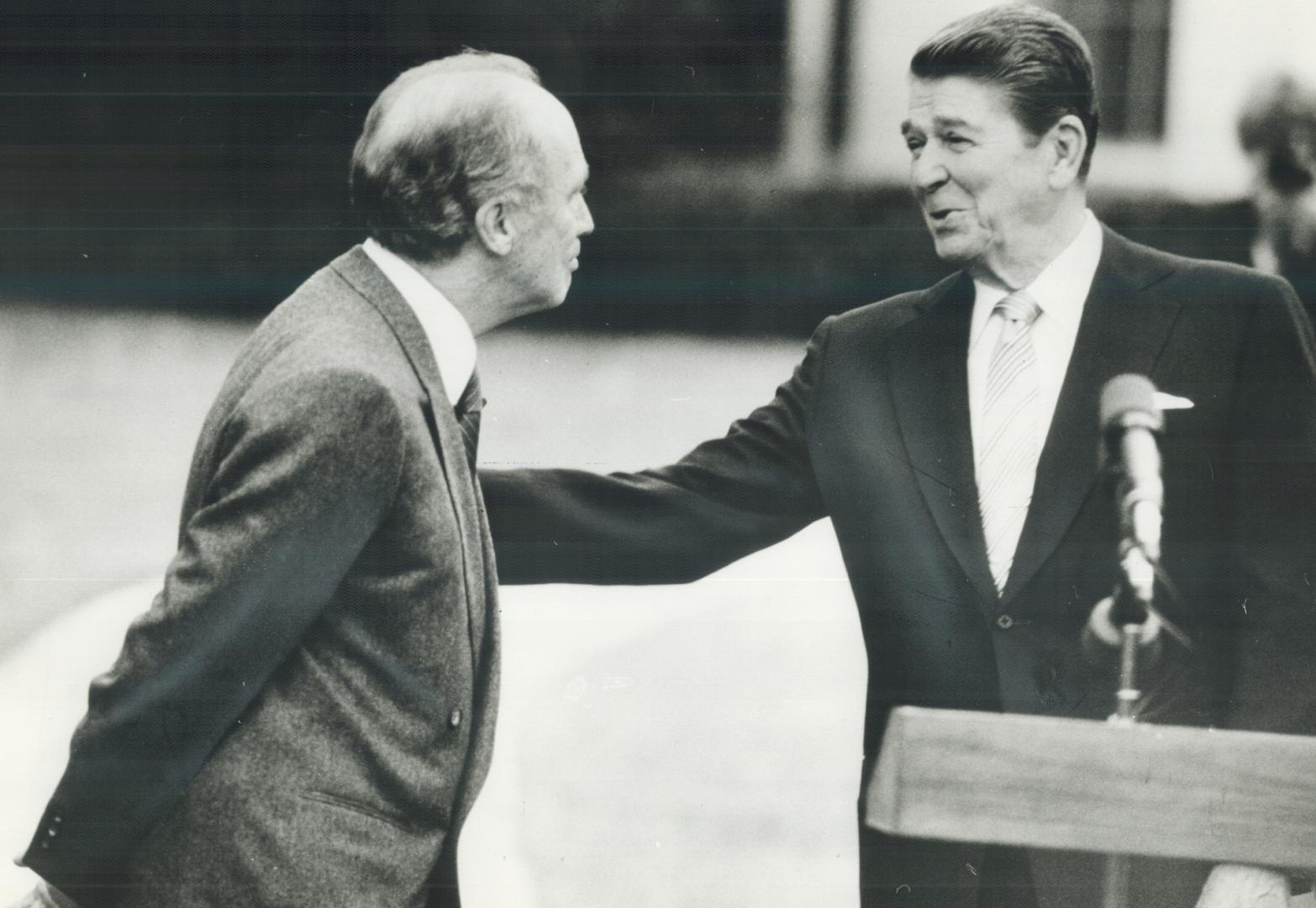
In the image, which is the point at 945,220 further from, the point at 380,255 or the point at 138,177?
the point at 138,177

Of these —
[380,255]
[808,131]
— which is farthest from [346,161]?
[808,131]

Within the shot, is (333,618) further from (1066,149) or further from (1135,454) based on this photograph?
(1066,149)

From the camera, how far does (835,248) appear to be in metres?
2.47

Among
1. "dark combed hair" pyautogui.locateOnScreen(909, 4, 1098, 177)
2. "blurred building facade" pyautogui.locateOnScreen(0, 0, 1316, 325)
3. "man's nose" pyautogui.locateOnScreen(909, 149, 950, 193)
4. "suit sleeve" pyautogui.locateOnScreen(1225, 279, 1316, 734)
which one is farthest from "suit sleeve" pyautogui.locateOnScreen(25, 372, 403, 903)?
"suit sleeve" pyautogui.locateOnScreen(1225, 279, 1316, 734)

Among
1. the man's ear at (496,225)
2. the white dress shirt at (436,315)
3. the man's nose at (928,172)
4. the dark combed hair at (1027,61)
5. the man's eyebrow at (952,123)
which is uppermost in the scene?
the dark combed hair at (1027,61)

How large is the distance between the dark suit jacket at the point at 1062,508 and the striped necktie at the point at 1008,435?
20 mm

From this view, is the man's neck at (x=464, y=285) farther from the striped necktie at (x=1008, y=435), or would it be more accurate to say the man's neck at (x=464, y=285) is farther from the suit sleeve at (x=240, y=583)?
the striped necktie at (x=1008, y=435)

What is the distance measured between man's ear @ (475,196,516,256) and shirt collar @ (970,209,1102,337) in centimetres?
84

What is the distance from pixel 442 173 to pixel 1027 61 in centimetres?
97

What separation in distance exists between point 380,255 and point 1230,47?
1.51 meters

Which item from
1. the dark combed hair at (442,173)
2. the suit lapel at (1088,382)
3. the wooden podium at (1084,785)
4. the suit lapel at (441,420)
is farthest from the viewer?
the suit lapel at (1088,382)

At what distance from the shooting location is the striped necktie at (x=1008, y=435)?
7.38 ft

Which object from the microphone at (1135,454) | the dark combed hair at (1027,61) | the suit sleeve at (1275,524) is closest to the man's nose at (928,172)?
the dark combed hair at (1027,61)

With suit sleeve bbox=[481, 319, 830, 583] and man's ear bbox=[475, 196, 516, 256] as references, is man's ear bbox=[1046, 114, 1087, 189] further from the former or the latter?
man's ear bbox=[475, 196, 516, 256]
